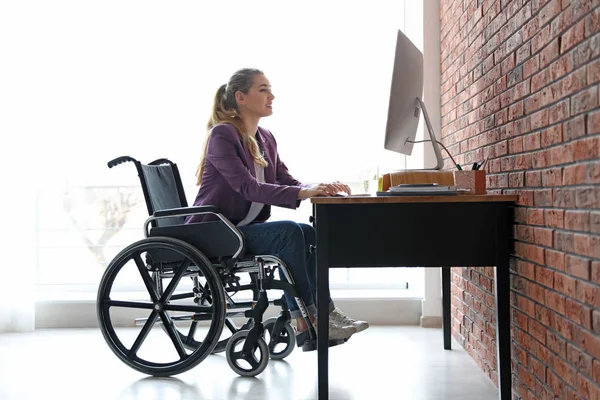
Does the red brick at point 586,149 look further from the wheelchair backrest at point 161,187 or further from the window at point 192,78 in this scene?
the window at point 192,78

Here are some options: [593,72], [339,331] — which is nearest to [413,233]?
[339,331]

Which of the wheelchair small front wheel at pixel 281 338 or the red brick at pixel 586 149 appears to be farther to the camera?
the wheelchair small front wheel at pixel 281 338

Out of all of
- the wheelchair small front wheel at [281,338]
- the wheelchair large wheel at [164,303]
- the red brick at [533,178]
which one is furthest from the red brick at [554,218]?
the wheelchair small front wheel at [281,338]

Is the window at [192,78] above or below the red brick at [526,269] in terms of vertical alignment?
above

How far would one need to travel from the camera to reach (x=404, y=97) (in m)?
2.62

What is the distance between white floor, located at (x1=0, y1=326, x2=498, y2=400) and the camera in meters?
2.64

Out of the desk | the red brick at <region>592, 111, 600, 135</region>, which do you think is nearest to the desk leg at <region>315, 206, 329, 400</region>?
the desk

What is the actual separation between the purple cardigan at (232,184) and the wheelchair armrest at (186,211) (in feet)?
0.24

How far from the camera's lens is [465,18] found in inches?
120

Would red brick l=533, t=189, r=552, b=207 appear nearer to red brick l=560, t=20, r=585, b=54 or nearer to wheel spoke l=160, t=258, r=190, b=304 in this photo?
red brick l=560, t=20, r=585, b=54

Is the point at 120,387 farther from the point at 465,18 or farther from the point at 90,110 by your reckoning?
the point at 90,110

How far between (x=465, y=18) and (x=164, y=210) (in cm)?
144

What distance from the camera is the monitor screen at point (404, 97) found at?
2.52 metres

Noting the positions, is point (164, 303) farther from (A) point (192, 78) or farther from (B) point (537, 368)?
(A) point (192, 78)
